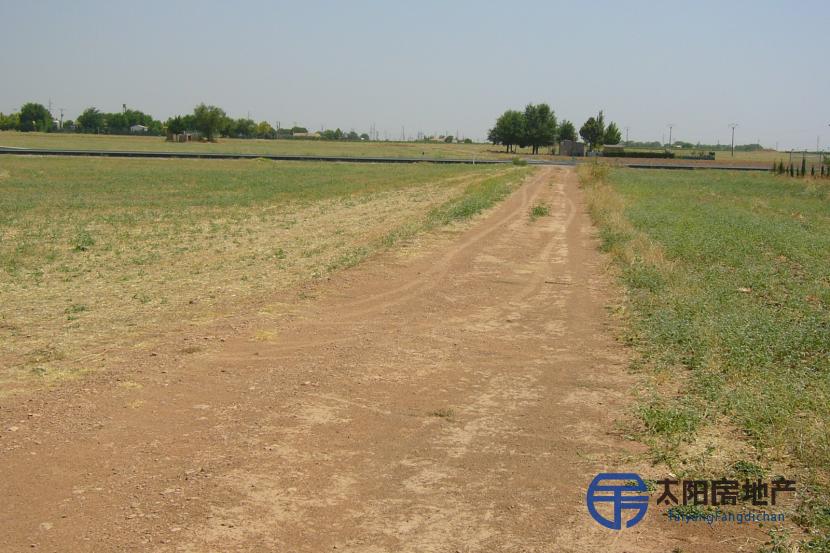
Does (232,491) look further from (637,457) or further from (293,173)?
(293,173)

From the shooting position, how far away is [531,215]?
2611 centimetres

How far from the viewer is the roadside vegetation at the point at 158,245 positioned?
10.4 m

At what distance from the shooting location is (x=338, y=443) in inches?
257

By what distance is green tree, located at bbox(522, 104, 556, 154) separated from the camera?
13012 cm

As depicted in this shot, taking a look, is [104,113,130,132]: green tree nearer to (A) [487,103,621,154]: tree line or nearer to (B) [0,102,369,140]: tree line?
(B) [0,102,369,140]: tree line

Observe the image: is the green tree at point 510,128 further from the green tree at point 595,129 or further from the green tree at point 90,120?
the green tree at point 90,120

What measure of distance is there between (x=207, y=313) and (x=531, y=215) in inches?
656

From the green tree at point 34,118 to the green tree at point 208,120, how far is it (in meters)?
51.0

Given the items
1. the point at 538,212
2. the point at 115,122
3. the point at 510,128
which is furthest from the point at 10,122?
the point at 538,212

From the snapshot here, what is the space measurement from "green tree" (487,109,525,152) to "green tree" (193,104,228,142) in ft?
173

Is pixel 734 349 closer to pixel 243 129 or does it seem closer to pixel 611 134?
pixel 611 134

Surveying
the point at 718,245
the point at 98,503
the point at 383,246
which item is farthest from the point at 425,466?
the point at 718,245

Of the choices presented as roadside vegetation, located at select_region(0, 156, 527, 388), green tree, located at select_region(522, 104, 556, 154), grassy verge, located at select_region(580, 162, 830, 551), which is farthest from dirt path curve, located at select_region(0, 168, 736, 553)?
green tree, located at select_region(522, 104, 556, 154)

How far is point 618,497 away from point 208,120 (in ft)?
491
